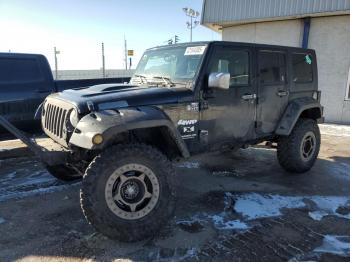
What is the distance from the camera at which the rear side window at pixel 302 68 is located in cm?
554

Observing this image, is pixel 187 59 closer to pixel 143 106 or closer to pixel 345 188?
pixel 143 106

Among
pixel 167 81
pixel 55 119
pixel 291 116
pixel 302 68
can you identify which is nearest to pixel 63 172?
pixel 55 119

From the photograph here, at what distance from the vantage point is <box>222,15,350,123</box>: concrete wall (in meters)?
10.5

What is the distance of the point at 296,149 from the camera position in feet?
17.9

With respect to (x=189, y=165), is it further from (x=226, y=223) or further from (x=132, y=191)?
(x=132, y=191)

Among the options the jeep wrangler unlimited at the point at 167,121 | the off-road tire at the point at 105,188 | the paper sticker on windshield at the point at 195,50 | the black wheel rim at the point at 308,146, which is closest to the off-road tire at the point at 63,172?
the jeep wrangler unlimited at the point at 167,121

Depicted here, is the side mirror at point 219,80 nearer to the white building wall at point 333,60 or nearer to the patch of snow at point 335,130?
the patch of snow at point 335,130

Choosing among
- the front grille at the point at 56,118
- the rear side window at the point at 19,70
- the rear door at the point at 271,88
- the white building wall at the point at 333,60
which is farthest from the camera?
the white building wall at the point at 333,60

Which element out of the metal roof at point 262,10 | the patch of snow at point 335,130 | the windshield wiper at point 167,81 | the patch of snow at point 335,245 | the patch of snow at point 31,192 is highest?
the metal roof at point 262,10

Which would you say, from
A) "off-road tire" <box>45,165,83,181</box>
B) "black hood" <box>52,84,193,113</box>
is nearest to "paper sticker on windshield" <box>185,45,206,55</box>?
"black hood" <box>52,84,193,113</box>

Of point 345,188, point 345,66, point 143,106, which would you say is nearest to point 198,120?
point 143,106

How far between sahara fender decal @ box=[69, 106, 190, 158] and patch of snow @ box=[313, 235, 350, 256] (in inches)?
73.0

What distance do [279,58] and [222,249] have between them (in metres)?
3.15

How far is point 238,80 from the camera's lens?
15.0ft
